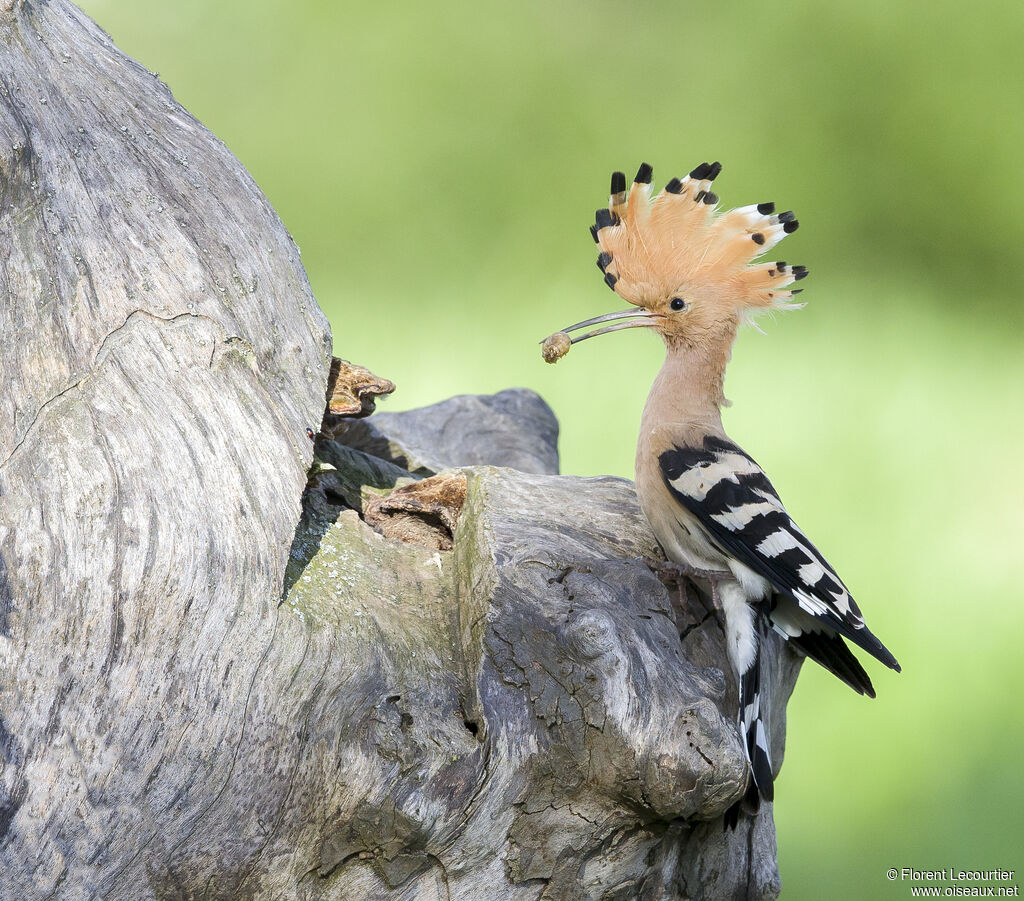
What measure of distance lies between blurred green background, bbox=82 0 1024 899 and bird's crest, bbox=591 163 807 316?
140 centimetres

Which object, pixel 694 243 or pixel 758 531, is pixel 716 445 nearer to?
pixel 758 531

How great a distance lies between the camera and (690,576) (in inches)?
49.9

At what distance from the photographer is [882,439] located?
3.00m

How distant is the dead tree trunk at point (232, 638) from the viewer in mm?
965

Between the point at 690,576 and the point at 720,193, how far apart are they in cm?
A: 239

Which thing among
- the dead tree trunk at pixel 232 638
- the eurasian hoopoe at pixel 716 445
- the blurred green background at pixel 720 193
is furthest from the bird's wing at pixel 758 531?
the blurred green background at pixel 720 193

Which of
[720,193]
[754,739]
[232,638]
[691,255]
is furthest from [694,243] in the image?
[720,193]

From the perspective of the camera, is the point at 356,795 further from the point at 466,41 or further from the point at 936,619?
the point at 466,41

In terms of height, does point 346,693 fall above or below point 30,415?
below

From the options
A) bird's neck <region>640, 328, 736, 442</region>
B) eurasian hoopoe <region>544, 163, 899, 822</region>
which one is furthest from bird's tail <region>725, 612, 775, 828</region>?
bird's neck <region>640, 328, 736, 442</region>

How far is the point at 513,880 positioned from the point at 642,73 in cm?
297

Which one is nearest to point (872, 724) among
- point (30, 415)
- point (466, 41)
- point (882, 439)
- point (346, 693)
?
point (882, 439)

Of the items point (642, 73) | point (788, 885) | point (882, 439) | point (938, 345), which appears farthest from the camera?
point (642, 73)

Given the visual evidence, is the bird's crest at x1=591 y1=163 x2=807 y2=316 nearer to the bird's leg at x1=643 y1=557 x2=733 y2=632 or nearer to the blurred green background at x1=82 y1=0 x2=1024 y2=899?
the bird's leg at x1=643 y1=557 x2=733 y2=632
